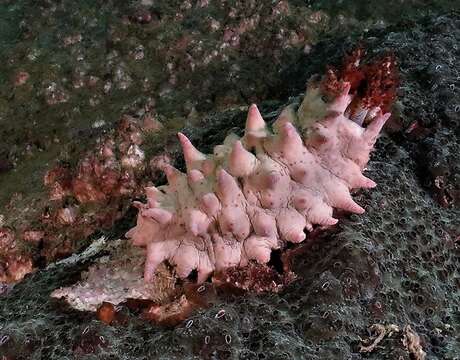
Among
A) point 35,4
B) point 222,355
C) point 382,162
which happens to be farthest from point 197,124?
point 35,4

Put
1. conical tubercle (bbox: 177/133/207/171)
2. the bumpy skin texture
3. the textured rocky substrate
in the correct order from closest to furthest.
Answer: the textured rocky substrate, the bumpy skin texture, conical tubercle (bbox: 177/133/207/171)

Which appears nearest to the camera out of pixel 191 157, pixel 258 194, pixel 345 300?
Result: pixel 345 300

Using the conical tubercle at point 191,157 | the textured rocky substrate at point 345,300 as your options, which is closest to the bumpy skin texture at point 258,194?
the conical tubercle at point 191,157

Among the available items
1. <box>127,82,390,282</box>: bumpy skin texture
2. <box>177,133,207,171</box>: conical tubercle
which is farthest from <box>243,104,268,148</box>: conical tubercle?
<box>177,133,207,171</box>: conical tubercle

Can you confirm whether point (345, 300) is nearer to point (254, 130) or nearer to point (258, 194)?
point (258, 194)

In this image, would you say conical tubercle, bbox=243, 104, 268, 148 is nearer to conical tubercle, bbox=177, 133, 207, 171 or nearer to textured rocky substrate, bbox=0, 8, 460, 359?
conical tubercle, bbox=177, 133, 207, 171

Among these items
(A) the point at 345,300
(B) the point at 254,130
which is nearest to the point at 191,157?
(B) the point at 254,130

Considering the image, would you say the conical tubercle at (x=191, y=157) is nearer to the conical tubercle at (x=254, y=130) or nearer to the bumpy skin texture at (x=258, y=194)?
the bumpy skin texture at (x=258, y=194)

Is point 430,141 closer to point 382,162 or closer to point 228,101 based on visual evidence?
point 382,162

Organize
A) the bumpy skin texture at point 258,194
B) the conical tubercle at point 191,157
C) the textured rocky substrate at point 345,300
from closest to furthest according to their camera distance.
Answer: the textured rocky substrate at point 345,300 → the bumpy skin texture at point 258,194 → the conical tubercle at point 191,157
